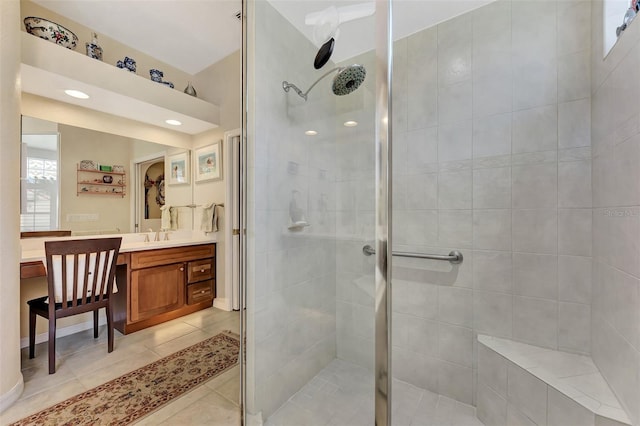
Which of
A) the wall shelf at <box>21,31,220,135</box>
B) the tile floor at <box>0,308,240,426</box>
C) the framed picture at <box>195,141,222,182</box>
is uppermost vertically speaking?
the wall shelf at <box>21,31,220,135</box>

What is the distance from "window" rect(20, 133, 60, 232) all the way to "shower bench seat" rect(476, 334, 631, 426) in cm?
332

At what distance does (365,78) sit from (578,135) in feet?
3.55

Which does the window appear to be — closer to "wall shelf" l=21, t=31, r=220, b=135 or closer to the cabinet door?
"wall shelf" l=21, t=31, r=220, b=135

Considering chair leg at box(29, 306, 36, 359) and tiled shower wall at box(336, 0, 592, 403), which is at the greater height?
tiled shower wall at box(336, 0, 592, 403)

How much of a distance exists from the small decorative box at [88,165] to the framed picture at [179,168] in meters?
0.71

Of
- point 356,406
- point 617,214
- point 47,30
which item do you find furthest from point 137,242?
point 617,214

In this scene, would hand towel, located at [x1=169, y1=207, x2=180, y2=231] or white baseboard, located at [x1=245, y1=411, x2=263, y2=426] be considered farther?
hand towel, located at [x1=169, y1=207, x2=180, y2=231]

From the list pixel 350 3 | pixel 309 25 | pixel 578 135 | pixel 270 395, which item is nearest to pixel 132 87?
pixel 309 25

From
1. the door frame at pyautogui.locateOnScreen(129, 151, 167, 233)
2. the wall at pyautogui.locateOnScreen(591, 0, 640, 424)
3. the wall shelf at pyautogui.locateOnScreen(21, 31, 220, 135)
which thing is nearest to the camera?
the wall at pyautogui.locateOnScreen(591, 0, 640, 424)

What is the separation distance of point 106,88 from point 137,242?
149 cm

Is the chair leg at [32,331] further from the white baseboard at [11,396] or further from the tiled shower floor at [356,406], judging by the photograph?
the tiled shower floor at [356,406]

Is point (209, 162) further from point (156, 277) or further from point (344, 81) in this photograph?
point (344, 81)

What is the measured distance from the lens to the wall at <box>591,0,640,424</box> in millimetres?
885

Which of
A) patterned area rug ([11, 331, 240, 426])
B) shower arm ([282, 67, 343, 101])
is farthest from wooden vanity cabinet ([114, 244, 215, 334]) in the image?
→ shower arm ([282, 67, 343, 101])
